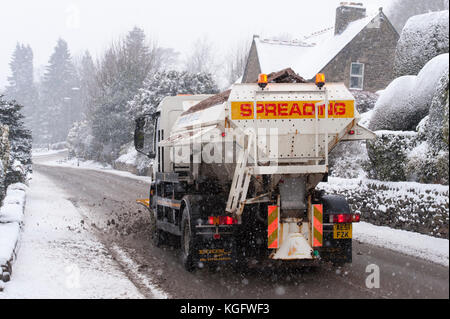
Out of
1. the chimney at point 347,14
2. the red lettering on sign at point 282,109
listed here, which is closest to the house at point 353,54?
the chimney at point 347,14

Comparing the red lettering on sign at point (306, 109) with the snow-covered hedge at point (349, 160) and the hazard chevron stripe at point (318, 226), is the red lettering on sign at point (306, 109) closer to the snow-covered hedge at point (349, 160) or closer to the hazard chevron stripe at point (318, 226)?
the hazard chevron stripe at point (318, 226)

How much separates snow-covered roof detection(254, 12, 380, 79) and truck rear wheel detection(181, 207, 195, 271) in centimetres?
2380

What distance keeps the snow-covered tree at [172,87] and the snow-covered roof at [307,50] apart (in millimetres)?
3789

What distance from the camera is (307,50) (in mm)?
37750

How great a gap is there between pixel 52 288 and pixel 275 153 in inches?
136

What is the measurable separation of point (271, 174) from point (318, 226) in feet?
3.38

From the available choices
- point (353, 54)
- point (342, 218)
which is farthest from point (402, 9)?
point (342, 218)

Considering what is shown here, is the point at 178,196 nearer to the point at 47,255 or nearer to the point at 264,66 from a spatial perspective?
the point at 47,255

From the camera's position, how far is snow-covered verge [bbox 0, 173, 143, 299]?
22.7 ft

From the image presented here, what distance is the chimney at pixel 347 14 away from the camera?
3391cm

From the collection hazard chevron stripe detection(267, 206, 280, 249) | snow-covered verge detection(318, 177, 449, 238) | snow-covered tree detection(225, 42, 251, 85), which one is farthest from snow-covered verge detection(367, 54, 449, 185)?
snow-covered tree detection(225, 42, 251, 85)

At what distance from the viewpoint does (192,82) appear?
1297 inches

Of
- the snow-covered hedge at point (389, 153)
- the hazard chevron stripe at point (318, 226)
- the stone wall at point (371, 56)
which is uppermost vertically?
the stone wall at point (371, 56)
